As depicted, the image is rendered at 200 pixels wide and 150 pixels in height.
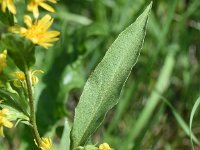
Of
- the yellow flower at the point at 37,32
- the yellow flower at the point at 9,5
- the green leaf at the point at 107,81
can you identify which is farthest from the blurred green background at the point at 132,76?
the yellow flower at the point at 9,5

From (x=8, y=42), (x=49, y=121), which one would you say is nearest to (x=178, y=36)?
(x=49, y=121)

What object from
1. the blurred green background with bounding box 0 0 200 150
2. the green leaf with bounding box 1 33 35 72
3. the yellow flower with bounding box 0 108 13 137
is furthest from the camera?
the blurred green background with bounding box 0 0 200 150

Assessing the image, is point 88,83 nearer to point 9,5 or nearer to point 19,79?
point 19,79

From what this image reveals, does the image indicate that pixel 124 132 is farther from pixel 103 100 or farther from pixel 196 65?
pixel 103 100

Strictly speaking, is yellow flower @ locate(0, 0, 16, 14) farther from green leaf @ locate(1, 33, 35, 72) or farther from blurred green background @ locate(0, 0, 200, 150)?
blurred green background @ locate(0, 0, 200, 150)

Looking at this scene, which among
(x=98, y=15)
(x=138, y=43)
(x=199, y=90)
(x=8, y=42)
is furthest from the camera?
(x=98, y=15)

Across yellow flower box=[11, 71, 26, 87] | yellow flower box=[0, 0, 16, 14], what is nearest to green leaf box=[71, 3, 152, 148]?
yellow flower box=[11, 71, 26, 87]
